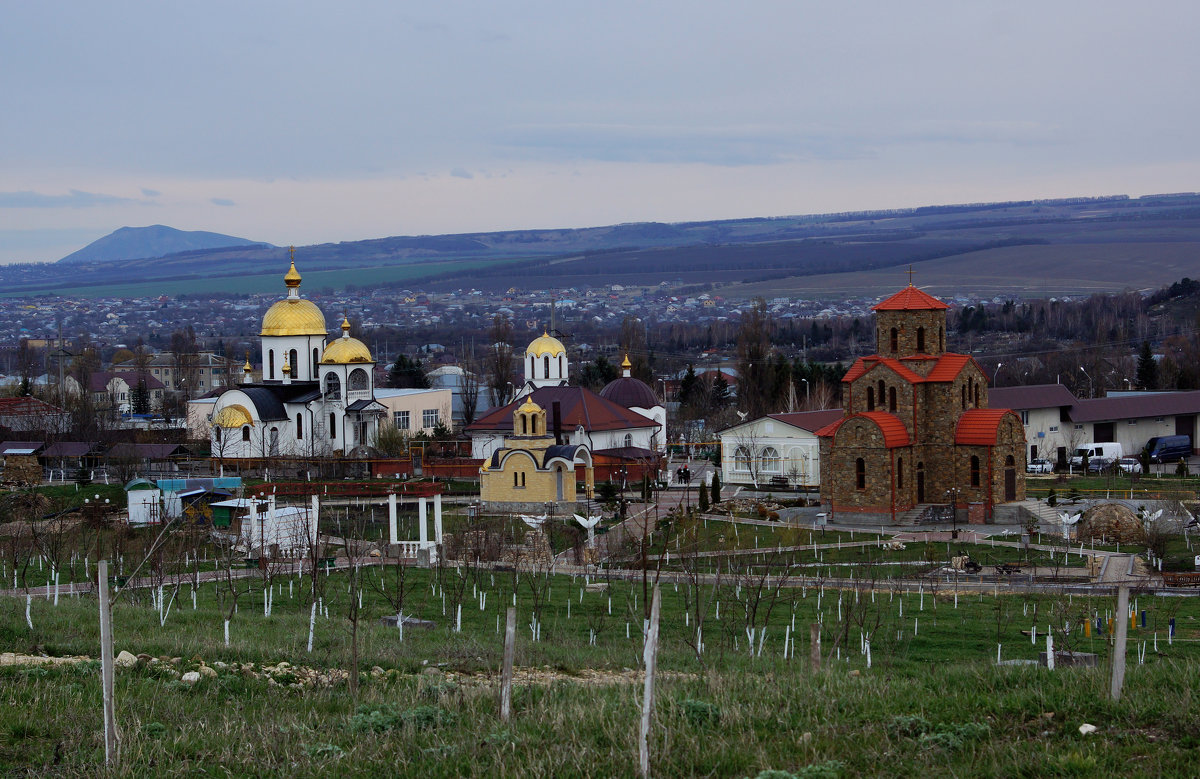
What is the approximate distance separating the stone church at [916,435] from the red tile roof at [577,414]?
48.5ft

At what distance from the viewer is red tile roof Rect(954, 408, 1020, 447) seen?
115ft

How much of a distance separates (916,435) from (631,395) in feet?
64.1

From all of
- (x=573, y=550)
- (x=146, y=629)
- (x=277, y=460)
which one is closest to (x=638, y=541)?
(x=573, y=550)

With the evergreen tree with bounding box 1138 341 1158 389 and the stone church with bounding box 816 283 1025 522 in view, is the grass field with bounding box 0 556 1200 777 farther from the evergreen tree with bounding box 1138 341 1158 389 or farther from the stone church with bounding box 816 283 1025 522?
the evergreen tree with bounding box 1138 341 1158 389

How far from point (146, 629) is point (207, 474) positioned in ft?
107

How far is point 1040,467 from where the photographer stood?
46.9 metres

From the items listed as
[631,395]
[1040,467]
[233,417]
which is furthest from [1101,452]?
[233,417]

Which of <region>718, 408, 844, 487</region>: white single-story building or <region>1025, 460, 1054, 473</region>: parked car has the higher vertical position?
<region>718, 408, 844, 487</region>: white single-story building

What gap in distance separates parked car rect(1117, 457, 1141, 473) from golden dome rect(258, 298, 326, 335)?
30178 millimetres

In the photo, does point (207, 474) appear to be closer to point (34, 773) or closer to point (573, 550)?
point (573, 550)

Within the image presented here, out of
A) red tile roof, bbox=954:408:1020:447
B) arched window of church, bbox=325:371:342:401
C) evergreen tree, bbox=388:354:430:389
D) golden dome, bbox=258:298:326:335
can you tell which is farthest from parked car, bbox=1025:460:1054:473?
evergreen tree, bbox=388:354:430:389

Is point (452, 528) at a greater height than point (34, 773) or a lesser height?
lesser

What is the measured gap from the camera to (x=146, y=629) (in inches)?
693

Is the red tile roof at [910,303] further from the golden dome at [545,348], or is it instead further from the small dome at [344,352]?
the small dome at [344,352]
